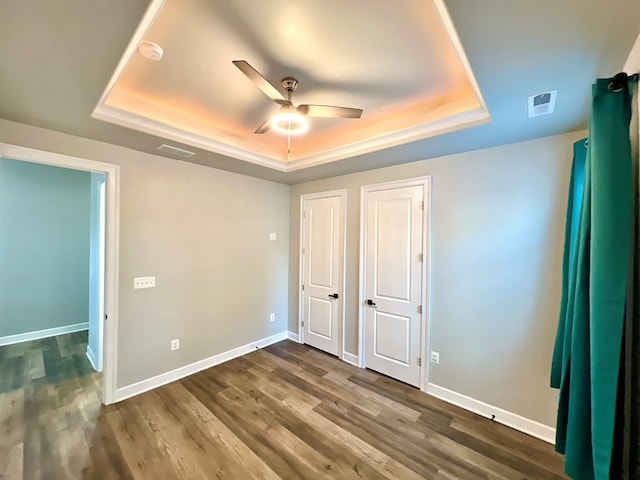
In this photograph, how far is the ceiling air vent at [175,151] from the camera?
8.63 ft

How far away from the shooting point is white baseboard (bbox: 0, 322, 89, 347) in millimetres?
3918

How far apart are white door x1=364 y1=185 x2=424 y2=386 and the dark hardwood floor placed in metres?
0.34

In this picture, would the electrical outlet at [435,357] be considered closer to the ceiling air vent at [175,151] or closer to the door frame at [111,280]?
the door frame at [111,280]

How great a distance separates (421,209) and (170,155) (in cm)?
280

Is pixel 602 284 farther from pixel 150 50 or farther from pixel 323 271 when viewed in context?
pixel 323 271

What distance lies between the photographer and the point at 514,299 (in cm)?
239

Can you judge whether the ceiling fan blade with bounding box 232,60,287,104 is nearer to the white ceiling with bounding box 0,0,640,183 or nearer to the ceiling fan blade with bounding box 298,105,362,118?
the ceiling fan blade with bounding box 298,105,362,118

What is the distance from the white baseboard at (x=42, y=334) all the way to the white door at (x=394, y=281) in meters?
4.91

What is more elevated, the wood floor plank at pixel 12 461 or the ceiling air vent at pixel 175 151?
the ceiling air vent at pixel 175 151

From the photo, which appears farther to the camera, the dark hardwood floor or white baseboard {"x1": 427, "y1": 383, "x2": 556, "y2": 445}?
white baseboard {"x1": 427, "y1": 383, "x2": 556, "y2": 445}

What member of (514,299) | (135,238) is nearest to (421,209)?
(514,299)

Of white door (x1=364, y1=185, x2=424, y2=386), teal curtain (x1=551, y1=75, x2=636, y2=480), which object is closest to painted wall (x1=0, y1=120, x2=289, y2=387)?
white door (x1=364, y1=185, x2=424, y2=386)

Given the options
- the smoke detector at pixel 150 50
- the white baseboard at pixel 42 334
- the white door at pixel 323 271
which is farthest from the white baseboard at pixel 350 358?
the white baseboard at pixel 42 334

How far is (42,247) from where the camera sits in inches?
166
